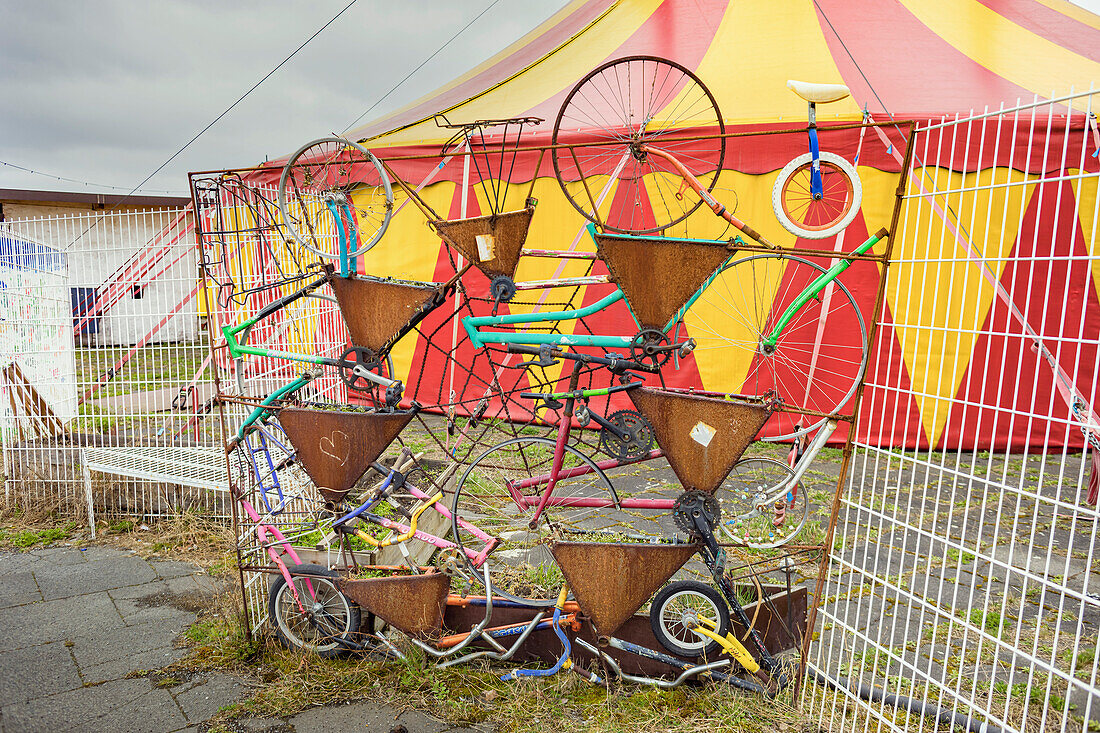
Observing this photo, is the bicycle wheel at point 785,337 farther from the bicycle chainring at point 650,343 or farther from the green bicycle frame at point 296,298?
the green bicycle frame at point 296,298

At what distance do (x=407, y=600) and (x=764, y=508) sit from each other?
1451 millimetres

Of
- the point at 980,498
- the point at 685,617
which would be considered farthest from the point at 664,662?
the point at 980,498

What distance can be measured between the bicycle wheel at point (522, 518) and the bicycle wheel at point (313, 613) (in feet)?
1.83

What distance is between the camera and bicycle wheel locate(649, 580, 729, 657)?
270 centimetres

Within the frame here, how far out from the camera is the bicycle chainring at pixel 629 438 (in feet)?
9.31

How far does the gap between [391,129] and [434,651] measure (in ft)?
18.0

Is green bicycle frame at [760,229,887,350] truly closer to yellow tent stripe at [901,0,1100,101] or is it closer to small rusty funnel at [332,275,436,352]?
small rusty funnel at [332,275,436,352]

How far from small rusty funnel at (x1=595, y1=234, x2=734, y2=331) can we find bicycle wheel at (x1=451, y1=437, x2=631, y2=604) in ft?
2.13

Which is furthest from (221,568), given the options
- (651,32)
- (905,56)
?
(905,56)

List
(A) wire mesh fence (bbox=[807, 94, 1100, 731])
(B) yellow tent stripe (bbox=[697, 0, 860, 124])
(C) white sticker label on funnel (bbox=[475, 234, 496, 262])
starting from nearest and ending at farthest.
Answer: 1. (A) wire mesh fence (bbox=[807, 94, 1100, 731])
2. (C) white sticker label on funnel (bbox=[475, 234, 496, 262])
3. (B) yellow tent stripe (bbox=[697, 0, 860, 124])

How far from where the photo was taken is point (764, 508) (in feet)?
9.20

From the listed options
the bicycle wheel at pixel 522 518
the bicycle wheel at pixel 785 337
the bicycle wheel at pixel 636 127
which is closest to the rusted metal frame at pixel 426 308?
the bicycle wheel at pixel 522 518

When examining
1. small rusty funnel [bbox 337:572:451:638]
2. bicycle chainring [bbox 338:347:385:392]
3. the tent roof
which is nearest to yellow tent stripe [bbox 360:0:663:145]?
the tent roof

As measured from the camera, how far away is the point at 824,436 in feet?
8.71
